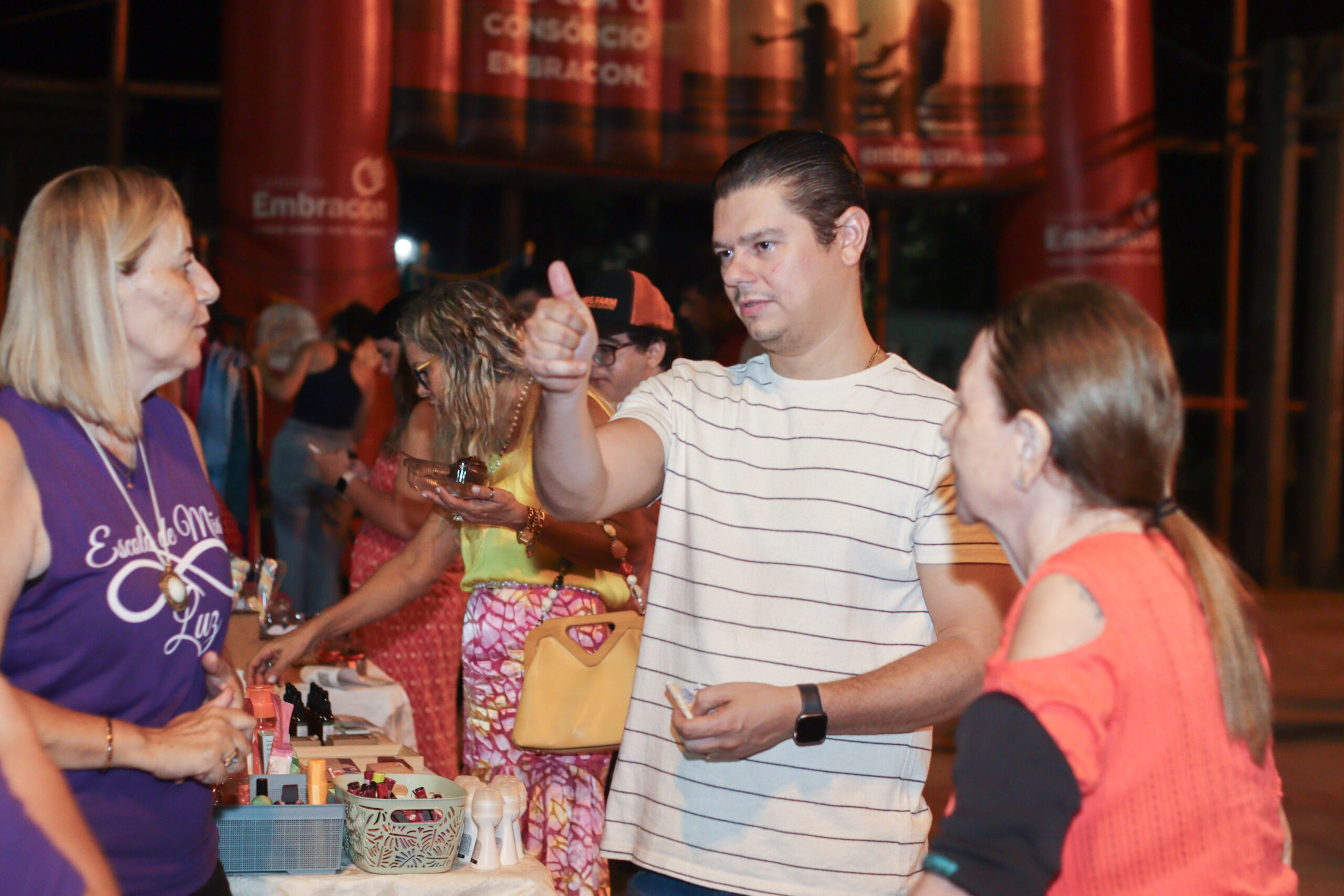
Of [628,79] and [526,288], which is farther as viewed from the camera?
[628,79]

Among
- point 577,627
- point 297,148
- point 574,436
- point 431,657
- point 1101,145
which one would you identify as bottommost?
point 431,657

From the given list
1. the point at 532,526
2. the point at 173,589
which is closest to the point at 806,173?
the point at 173,589

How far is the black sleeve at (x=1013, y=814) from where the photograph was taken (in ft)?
2.96

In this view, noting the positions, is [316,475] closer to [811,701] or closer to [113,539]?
[113,539]

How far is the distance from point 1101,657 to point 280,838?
1.43m

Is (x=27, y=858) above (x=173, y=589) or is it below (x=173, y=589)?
below

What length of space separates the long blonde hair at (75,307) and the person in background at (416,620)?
2.10 m

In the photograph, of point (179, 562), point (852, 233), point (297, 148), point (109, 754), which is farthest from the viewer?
point (297, 148)

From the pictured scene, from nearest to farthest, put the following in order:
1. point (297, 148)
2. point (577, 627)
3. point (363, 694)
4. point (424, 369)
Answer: point (577, 627) → point (424, 369) → point (363, 694) → point (297, 148)

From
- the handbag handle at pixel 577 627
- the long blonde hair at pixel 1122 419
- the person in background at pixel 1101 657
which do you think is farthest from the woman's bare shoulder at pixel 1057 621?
the handbag handle at pixel 577 627

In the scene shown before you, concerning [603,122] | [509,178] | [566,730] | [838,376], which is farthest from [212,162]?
[838,376]

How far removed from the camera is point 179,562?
1.46 metres

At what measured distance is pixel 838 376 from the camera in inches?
67.2

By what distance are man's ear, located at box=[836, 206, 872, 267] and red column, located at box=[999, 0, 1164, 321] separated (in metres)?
6.60
